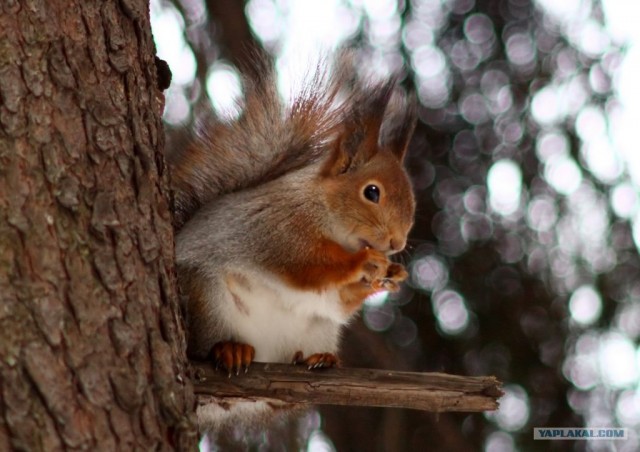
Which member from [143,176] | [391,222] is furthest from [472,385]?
[143,176]

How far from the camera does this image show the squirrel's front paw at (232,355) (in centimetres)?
172

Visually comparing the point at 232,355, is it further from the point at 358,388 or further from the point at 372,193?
the point at 372,193

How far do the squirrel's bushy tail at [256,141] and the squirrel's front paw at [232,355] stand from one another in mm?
473

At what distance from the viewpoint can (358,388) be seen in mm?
1663

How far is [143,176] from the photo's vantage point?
4.68 feet

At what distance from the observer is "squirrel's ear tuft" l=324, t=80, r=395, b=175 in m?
2.15

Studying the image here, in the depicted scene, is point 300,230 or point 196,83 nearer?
point 300,230

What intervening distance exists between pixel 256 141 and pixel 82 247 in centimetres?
94

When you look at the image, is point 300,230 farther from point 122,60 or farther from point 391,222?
point 122,60

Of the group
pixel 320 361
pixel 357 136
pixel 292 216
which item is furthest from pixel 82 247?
pixel 357 136

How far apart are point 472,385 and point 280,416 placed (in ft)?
2.24

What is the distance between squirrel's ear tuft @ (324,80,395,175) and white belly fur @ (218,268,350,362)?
0.35m

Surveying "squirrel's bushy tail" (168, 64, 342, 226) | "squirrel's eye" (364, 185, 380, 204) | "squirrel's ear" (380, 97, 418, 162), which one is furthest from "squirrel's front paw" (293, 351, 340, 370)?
"squirrel's ear" (380, 97, 418, 162)

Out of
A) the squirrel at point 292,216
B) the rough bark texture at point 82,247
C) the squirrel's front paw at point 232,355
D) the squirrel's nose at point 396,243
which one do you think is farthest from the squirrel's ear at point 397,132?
the rough bark texture at point 82,247
